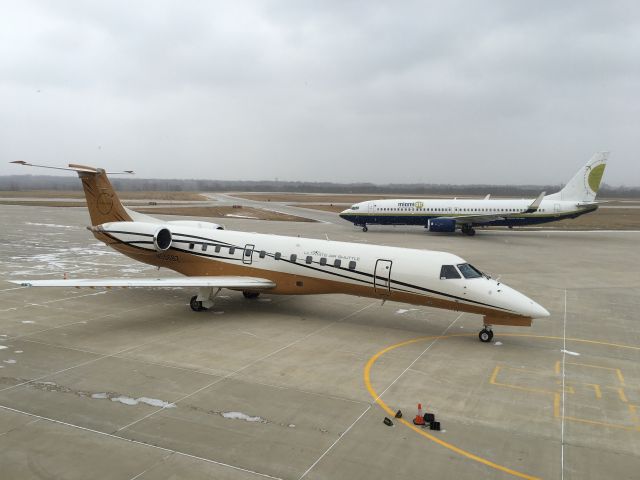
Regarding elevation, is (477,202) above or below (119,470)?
above

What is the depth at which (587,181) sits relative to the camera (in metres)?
42.4

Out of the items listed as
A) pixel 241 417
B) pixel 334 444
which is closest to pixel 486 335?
pixel 334 444

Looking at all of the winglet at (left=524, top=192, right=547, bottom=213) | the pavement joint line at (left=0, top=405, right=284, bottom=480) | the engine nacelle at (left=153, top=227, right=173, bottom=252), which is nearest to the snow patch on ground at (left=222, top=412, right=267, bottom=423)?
the pavement joint line at (left=0, top=405, right=284, bottom=480)

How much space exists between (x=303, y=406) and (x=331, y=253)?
702 cm

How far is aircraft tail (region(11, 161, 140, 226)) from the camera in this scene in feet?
63.9

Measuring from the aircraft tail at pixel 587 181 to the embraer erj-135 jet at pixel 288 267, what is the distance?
33.2m

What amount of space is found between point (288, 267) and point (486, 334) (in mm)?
6471

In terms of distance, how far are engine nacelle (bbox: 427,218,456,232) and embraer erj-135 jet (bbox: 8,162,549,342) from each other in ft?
91.5

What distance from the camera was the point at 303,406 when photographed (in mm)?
9477

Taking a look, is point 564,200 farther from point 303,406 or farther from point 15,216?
point 15,216

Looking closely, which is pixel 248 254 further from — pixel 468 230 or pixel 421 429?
pixel 468 230

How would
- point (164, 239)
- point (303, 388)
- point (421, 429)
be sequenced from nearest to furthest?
point (421, 429) → point (303, 388) → point (164, 239)

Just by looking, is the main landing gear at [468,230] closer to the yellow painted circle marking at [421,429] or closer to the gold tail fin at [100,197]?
the yellow painted circle marking at [421,429]

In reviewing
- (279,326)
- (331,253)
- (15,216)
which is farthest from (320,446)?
(15,216)
